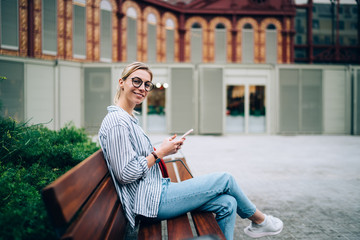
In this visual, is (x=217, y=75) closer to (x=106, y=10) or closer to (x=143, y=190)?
(x=106, y=10)

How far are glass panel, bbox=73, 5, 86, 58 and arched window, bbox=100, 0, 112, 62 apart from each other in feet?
3.64

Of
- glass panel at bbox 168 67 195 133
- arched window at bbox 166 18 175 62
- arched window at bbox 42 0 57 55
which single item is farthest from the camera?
arched window at bbox 166 18 175 62

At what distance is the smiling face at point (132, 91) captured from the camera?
219cm

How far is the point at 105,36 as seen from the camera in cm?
1561

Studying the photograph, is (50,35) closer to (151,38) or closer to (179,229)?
(151,38)

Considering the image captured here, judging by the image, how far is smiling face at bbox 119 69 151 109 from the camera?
219cm

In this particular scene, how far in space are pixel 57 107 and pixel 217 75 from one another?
813cm

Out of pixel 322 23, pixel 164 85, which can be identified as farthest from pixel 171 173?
pixel 322 23

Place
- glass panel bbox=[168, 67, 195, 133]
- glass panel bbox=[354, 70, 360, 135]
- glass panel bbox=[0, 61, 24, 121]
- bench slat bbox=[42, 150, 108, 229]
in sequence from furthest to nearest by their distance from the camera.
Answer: glass panel bbox=[354, 70, 360, 135] → glass panel bbox=[168, 67, 195, 133] → glass panel bbox=[0, 61, 24, 121] → bench slat bbox=[42, 150, 108, 229]

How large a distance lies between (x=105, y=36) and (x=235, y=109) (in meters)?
8.63

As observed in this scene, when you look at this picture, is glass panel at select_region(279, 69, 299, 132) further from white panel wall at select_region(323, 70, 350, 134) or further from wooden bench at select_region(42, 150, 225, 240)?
wooden bench at select_region(42, 150, 225, 240)

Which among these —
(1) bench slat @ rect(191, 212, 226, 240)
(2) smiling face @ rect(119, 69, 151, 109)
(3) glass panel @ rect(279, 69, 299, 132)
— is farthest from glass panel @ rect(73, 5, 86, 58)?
(1) bench slat @ rect(191, 212, 226, 240)

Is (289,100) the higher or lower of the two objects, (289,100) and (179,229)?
the higher

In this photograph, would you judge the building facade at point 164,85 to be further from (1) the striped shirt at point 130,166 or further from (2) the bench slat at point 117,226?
(2) the bench slat at point 117,226
